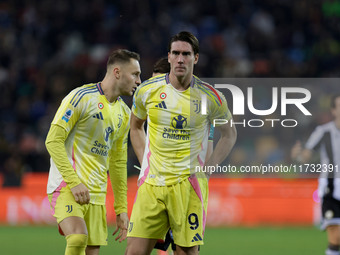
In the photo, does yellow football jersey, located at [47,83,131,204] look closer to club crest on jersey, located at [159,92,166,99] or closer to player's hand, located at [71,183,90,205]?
player's hand, located at [71,183,90,205]

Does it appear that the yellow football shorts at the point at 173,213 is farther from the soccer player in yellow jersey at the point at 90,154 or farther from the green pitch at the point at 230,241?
Result: the green pitch at the point at 230,241

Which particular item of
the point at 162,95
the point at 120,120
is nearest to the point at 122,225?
the point at 120,120

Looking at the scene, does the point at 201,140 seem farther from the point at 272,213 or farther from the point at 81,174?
the point at 272,213

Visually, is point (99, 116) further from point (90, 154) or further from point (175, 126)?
point (175, 126)

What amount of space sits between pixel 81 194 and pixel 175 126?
3.22 ft

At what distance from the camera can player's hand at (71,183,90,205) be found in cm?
593

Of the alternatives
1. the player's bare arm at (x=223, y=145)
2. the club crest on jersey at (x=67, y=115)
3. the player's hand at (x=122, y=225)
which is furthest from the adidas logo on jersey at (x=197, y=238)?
the club crest on jersey at (x=67, y=115)

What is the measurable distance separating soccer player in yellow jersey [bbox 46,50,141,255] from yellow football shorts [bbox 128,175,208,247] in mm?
480

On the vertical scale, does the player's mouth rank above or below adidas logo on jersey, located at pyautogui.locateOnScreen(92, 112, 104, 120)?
above

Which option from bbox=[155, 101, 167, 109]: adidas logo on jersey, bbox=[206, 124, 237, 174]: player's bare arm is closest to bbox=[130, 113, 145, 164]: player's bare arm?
bbox=[155, 101, 167, 109]: adidas logo on jersey

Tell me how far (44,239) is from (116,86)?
6.12m

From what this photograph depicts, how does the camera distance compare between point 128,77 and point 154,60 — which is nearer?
point 128,77

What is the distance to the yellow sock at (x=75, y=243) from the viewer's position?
19.4 feet

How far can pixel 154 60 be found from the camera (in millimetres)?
16562
